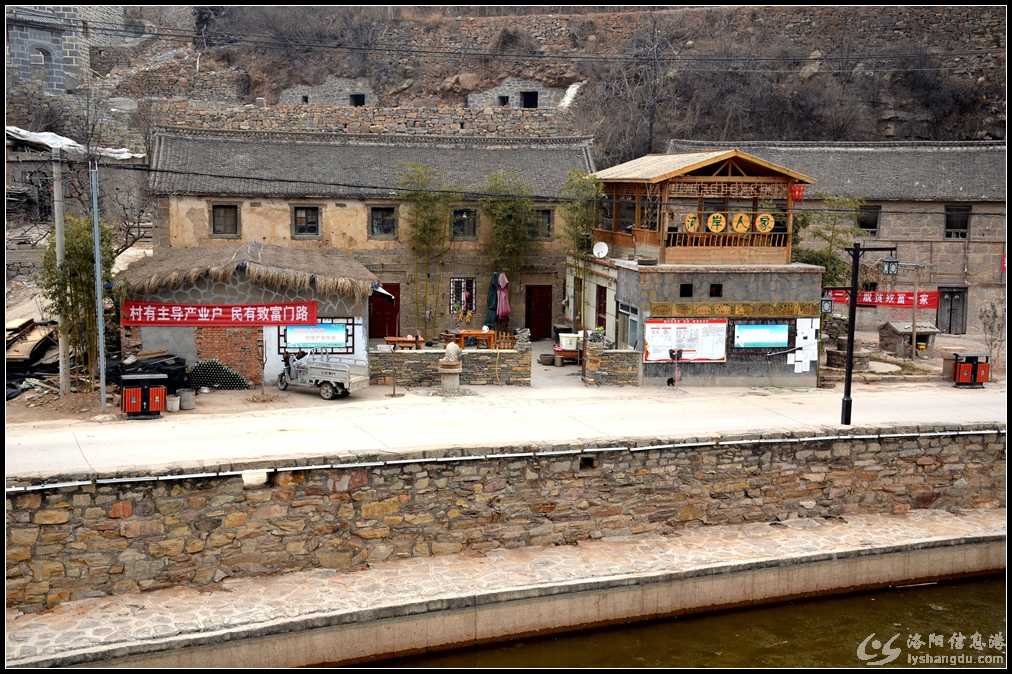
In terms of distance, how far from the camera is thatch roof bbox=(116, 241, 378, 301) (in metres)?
22.8

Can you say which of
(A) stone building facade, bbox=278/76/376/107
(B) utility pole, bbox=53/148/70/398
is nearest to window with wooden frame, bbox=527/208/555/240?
(B) utility pole, bbox=53/148/70/398

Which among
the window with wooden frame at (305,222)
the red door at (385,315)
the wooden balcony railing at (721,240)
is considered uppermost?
the window with wooden frame at (305,222)

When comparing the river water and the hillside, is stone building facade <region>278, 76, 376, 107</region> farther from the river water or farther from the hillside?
the river water

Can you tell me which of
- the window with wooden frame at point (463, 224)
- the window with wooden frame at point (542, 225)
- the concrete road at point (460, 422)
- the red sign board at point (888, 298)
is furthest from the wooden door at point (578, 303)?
the red sign board at point (888, 298)

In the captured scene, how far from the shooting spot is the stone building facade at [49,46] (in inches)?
1779

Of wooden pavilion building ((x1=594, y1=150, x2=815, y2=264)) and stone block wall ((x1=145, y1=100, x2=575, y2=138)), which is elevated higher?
stone block wall ((x1=145, y1=100, x2=575, y2=138))

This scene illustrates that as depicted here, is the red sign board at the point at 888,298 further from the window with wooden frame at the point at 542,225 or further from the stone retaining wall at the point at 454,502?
the stone retaining wall at the point at 454,502

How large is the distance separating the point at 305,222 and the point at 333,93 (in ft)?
73.3

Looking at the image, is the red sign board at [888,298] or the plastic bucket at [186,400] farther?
the red sign board at [888,298]

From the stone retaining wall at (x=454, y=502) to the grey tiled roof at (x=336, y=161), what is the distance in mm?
14518

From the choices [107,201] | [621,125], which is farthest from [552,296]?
[107,201]

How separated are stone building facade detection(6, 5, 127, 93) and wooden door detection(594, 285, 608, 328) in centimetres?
3026

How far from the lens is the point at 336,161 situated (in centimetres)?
3105

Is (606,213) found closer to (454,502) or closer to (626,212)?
(626,212)
